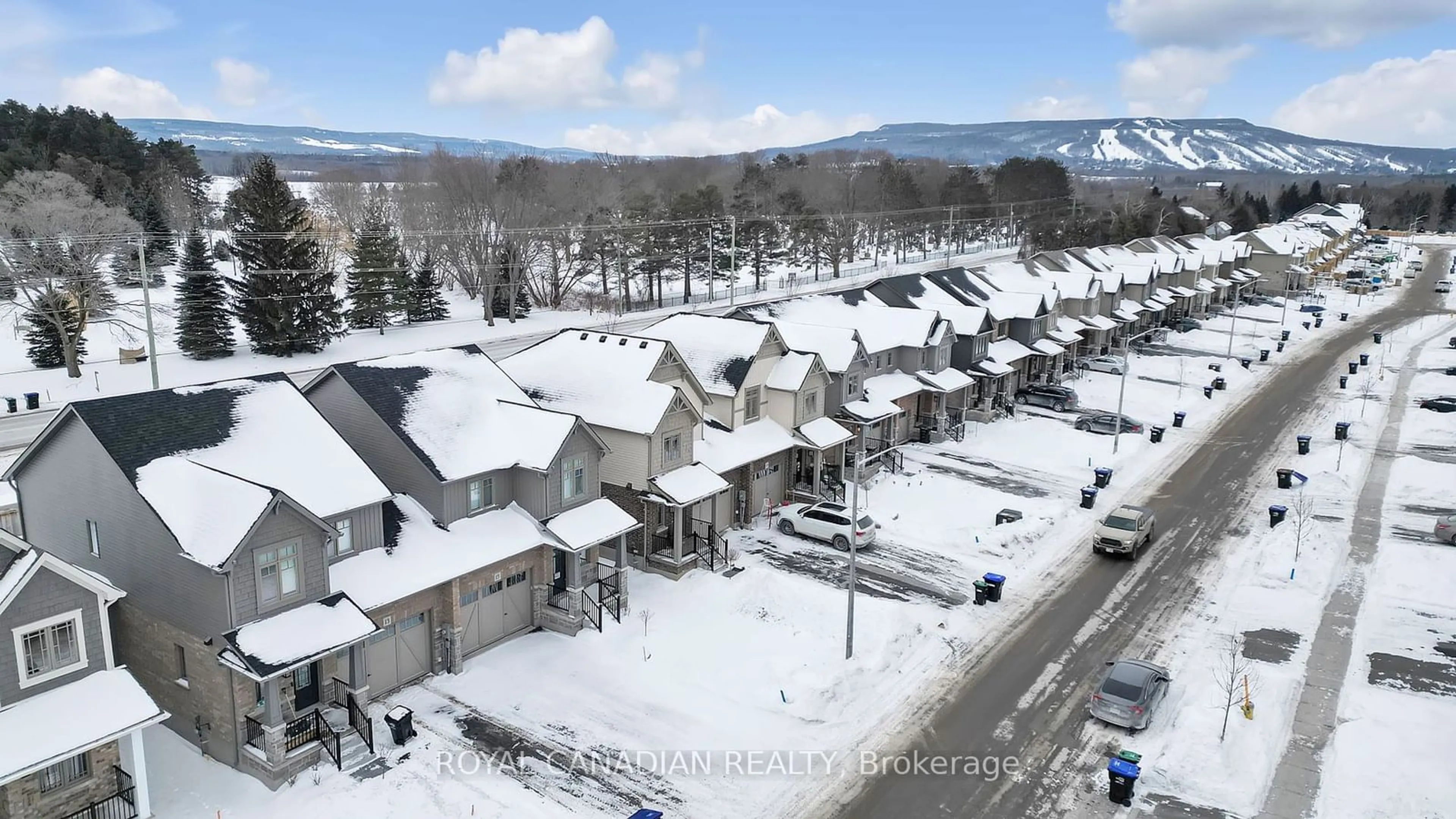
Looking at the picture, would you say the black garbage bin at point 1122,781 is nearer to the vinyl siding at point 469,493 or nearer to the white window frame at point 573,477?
the white window frame at point 573,477

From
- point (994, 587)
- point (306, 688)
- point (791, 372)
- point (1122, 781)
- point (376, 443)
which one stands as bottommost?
point (1122, 781)

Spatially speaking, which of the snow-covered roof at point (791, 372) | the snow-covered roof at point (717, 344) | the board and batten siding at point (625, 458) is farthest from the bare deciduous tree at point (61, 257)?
the snow-covered roof at point (791, 372)

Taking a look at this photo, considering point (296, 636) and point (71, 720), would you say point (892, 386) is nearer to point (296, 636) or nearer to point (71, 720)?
point (296, 636)

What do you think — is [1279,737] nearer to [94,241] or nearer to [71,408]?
[71,408]

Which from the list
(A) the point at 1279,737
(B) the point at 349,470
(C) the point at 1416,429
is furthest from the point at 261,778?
(C) the point at 1416,429

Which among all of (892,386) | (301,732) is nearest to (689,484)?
(301,732)

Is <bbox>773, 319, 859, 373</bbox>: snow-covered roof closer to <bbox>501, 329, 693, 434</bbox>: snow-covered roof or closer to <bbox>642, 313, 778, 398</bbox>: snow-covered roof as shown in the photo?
<bbox>642, 313, 778, 398</bbox>: snow-covered roof

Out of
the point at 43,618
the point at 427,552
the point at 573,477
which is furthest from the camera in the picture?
the point at 573,477
